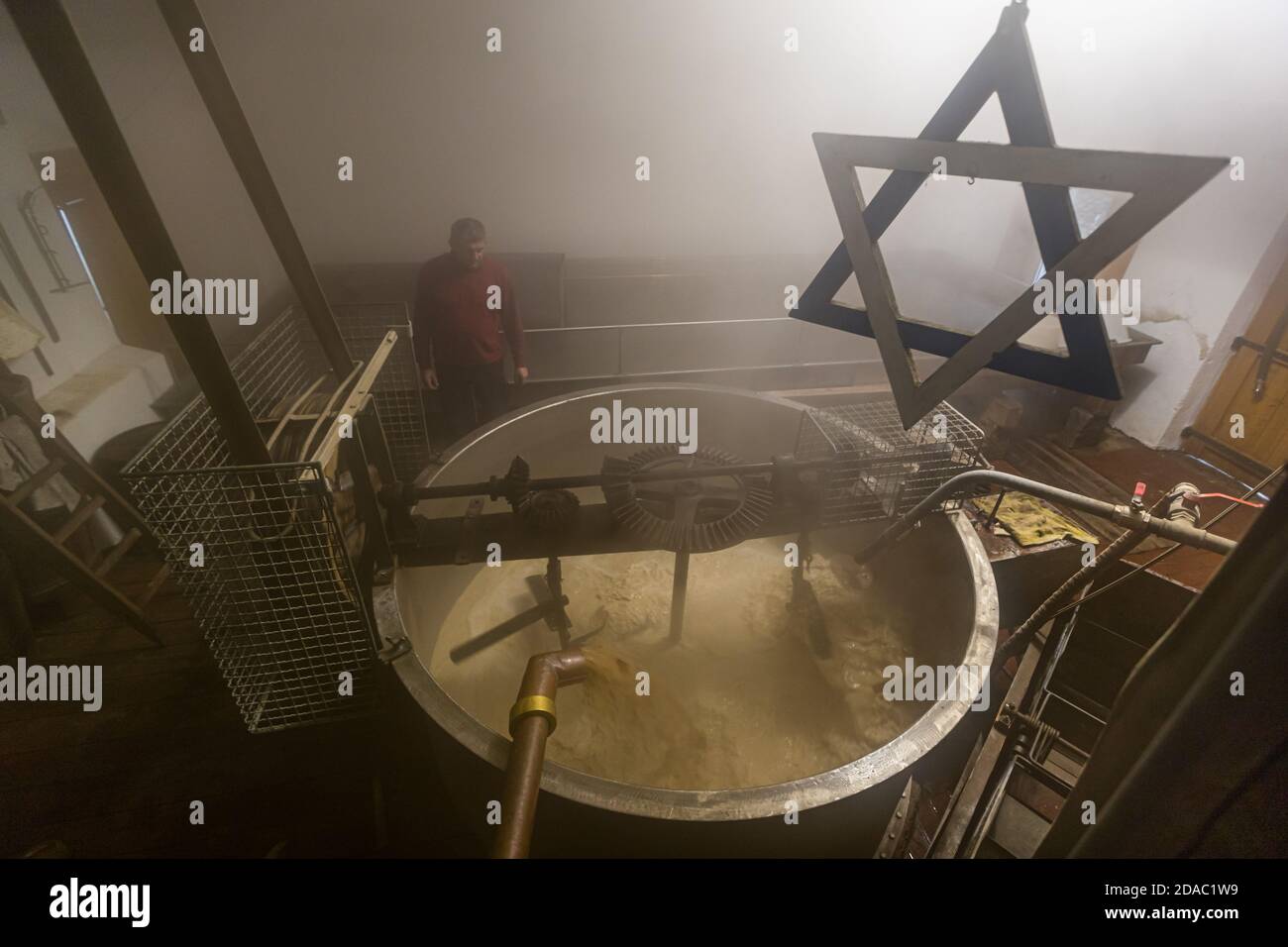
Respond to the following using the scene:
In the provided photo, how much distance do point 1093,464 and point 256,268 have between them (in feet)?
19.9

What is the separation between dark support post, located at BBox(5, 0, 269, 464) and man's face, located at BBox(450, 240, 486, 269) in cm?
179

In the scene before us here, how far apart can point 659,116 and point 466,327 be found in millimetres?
2279

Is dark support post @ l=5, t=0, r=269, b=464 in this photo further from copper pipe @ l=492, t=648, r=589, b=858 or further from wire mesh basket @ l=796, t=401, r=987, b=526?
wire mesh basket @ l=796, t=401, r=987, b=526

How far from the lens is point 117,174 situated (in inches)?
50.6

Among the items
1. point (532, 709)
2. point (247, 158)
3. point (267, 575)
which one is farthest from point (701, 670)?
point (247, 158)

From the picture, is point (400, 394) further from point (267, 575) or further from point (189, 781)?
point (189, 781)

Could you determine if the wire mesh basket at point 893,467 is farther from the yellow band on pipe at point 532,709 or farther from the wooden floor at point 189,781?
the wooden floor at point 189,781

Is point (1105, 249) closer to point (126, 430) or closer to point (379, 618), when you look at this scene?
point (379, 618)

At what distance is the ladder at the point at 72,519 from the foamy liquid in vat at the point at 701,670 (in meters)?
1.43

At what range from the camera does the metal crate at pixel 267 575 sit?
1.56 meters

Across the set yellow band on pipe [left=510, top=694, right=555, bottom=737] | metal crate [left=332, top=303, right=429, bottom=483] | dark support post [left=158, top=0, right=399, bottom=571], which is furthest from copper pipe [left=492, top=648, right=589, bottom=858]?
metal crate [left=332, top=303, right=429, bottom=483]

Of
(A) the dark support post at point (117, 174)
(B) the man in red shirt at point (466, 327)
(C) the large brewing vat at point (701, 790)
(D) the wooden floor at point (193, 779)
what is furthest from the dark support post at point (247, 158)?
(D) the wooden floor at point (193, 779)

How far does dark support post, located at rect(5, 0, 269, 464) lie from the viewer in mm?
1161
